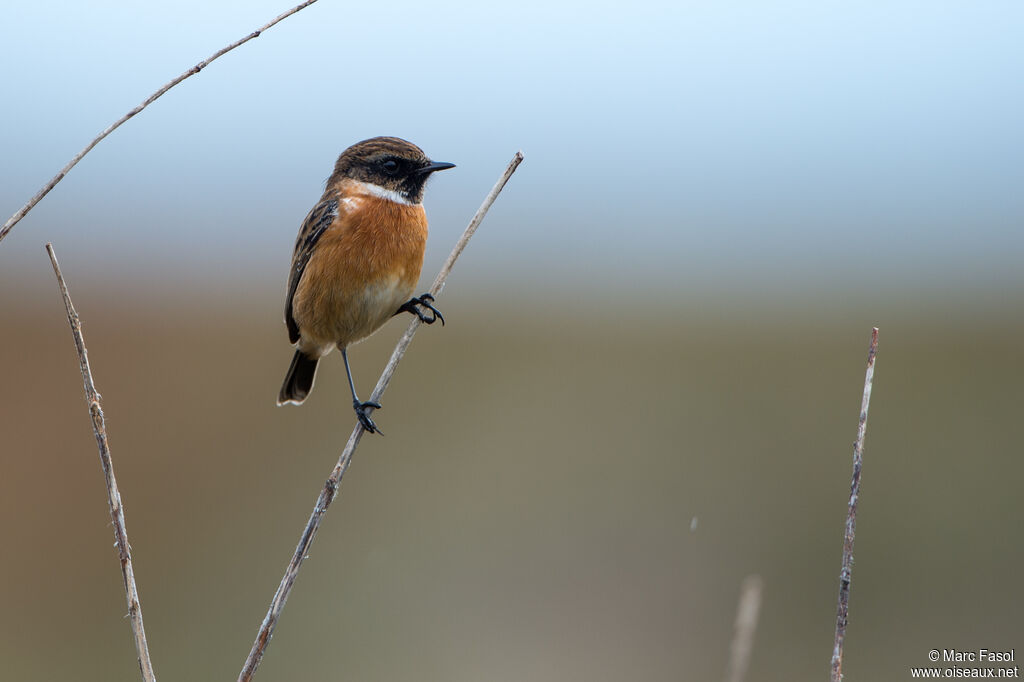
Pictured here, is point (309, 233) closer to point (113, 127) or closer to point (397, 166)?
point (397, 166)

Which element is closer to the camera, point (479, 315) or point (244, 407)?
point (244, 407)

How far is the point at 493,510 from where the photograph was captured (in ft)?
33.6

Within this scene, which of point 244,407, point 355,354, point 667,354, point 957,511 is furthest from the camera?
point 667,354

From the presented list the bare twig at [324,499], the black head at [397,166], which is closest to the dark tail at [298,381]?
the black head at [397,166]

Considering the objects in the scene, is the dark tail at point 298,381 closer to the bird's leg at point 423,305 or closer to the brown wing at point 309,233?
the brown wing at point 309,233

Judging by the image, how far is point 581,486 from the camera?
10484mm

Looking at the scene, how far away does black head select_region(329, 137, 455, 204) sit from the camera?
4785 millimetres

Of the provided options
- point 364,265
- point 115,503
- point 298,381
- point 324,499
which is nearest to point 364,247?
point 364,265

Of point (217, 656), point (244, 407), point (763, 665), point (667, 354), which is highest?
point (667, 354)

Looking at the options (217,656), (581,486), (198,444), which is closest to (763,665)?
(581,486)

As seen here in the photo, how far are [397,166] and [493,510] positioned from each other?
→ 19.9 feet

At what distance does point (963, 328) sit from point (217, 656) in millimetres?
11624

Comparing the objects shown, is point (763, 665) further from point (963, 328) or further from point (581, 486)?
point (963, 328)

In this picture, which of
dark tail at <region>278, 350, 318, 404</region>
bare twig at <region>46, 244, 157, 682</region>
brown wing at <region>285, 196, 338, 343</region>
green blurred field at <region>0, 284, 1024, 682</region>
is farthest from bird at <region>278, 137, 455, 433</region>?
green blurred field at <region>0, 284, 1024, 682</region>
